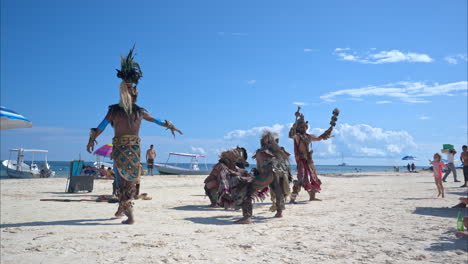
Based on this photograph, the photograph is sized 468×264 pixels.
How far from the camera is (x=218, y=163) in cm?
718

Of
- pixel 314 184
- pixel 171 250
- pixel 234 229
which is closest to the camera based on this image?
pixel 171 250

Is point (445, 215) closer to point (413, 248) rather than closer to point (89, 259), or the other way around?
point (413, 248)

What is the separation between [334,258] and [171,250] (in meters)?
1.89

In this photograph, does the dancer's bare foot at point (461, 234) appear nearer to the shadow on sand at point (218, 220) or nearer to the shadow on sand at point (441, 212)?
the shadow on sand at point (441, 212)

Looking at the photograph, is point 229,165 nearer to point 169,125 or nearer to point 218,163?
point 218,163

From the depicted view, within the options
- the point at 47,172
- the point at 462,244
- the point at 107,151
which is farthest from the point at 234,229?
the point at 47,172

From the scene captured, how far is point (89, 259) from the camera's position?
376 cm

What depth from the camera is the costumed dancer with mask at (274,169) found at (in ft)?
21.0

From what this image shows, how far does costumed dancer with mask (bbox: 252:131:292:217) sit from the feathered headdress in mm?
2723

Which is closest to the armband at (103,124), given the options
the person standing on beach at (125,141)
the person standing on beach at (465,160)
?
the person standing on beach at (125,141)

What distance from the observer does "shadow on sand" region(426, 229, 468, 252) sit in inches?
164

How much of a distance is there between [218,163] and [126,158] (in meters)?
1.96

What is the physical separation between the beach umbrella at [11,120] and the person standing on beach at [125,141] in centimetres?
166

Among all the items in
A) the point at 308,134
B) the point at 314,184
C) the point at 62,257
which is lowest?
the point at 62,257
